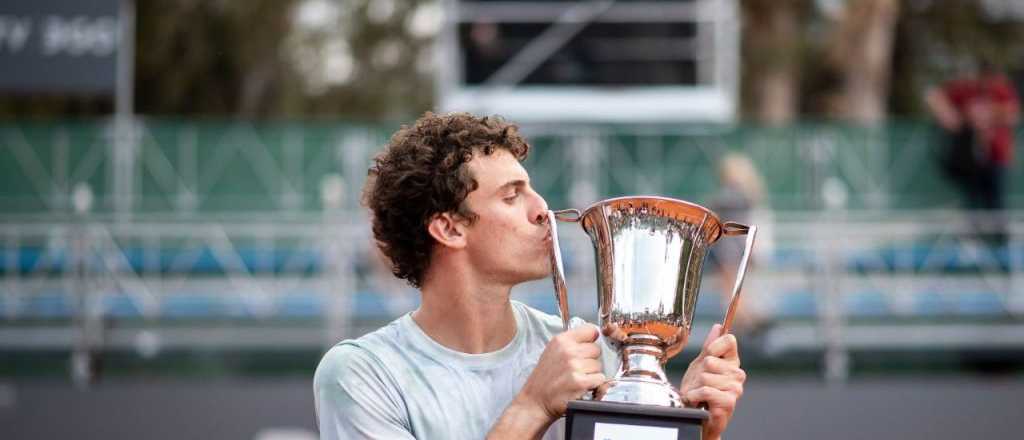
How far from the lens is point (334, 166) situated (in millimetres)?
10500

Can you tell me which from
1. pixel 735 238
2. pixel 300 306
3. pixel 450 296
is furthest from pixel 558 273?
pixel 300 306

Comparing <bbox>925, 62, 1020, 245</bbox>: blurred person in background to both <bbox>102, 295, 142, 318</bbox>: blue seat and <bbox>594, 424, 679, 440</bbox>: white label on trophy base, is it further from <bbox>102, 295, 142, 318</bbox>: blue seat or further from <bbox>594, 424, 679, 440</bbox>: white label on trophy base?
<bbox>594, 424, 679, 440</bbox>: white label on trophy base

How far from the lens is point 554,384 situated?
211cm

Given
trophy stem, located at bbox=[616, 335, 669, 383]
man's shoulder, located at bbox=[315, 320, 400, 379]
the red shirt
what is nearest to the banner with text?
man's shoulder, located at bbox=[315, 320, 400, 379]

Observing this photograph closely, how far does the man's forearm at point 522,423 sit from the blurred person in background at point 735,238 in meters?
5.42

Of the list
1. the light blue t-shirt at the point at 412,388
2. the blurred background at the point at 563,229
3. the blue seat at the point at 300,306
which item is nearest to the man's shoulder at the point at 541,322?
the light blue t-shirt at the point at 412,388

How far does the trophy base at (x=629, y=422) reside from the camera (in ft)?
6.79

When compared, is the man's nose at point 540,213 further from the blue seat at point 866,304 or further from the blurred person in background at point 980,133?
the blurred person in background at point 980,133

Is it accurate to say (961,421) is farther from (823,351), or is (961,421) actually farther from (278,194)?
(278,194)

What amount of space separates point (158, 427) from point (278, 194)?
4179 millimetres

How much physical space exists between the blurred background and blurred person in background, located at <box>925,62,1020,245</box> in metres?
0.02

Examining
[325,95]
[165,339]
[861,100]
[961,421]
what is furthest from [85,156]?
[325,95]

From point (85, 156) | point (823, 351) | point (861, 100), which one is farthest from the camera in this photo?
point (861, 100)

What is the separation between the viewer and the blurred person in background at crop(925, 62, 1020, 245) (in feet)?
27.1
